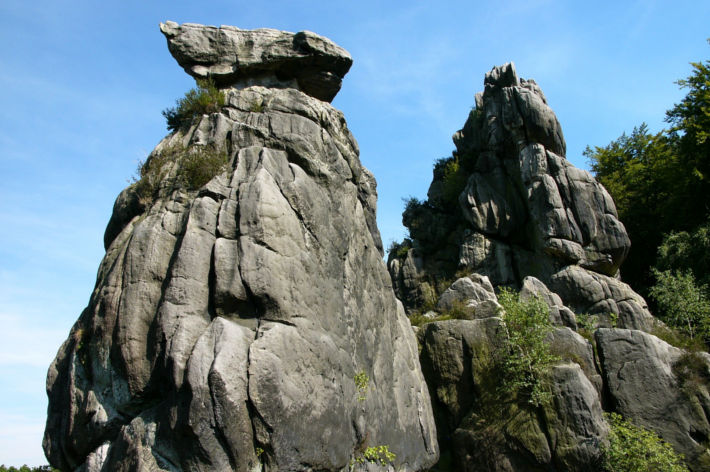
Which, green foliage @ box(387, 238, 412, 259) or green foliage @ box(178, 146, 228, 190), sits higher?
green foliage @ box(387, 238, 412, 259)

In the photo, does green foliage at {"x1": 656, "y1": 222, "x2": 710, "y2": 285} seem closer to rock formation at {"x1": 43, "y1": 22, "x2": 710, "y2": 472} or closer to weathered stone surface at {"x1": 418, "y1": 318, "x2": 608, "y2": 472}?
rock formation at {"x1": 43, "y1": 22, "x2": 710, "y2": 472}

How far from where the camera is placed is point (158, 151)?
15898 millimetres

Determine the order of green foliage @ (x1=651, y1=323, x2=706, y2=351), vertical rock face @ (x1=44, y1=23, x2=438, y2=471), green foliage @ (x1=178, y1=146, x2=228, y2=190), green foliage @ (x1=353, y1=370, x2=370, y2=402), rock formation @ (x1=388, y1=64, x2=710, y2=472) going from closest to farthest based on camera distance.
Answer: vertical rock face @ (x1=44, y1=23, x2=438, y2=471) < green foliage @ (x1=353, y1=370, x2=370, y2=402) < green foliage @ (x1=178, y1=146, x2=228, y2=190) < rock formation @ (x1=388, y1=64, x2=710, y2=472) < green foliage @ (x1=651, y1=323, x2=706, y2=351)

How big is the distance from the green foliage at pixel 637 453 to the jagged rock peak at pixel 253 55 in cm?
1374

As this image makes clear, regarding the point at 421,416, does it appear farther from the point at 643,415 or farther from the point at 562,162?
the point at 562,162

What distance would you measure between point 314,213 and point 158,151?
4885mm

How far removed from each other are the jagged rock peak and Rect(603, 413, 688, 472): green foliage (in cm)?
1374

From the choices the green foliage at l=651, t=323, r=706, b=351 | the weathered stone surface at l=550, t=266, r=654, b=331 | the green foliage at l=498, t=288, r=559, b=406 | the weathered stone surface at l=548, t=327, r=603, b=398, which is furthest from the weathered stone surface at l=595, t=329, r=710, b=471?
the weathered stone surface at l=550, t=266, r=654, b=331

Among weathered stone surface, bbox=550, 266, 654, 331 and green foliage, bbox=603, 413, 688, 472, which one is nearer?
green foliage, bbox=603, 413, 688, 472

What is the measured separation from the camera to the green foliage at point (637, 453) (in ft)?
51.8

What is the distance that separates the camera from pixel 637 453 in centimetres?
1595

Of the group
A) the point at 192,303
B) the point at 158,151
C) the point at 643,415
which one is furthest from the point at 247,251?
the point at 643,415

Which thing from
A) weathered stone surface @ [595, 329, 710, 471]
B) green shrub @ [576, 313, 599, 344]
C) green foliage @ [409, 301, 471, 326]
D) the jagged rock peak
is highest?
the jagged rock peak

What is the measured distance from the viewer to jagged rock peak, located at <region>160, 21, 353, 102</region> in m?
18.1
